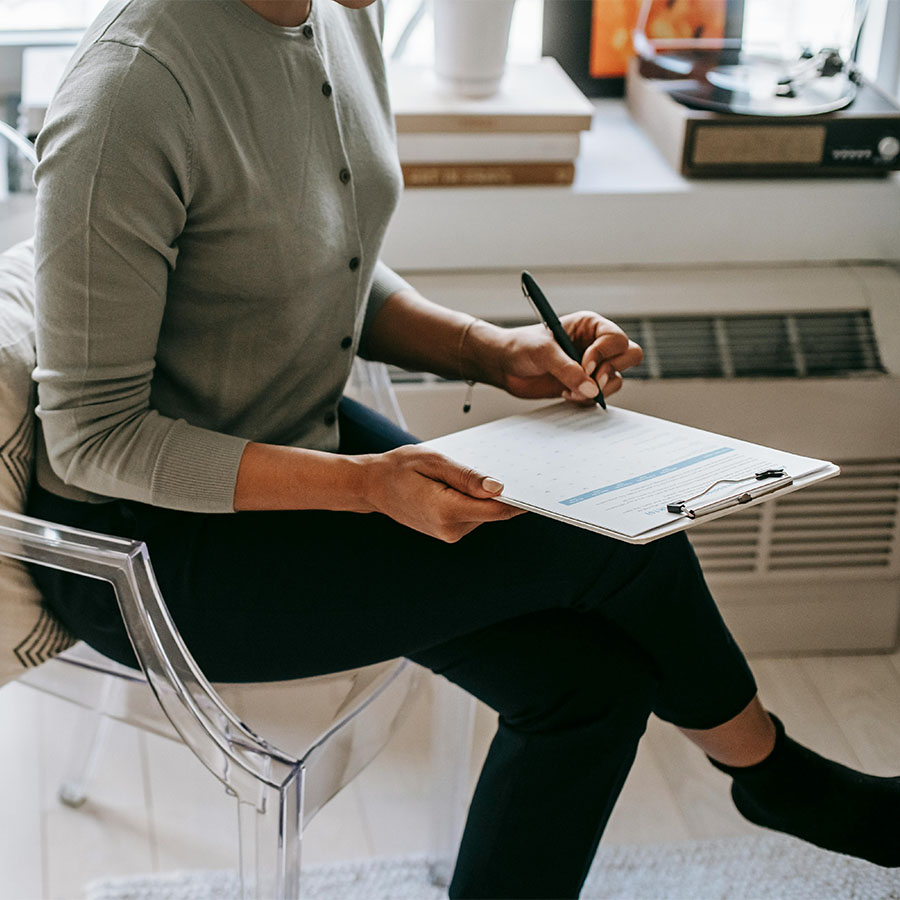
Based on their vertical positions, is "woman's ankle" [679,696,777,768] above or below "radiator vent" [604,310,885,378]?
below

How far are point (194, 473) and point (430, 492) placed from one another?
19cm

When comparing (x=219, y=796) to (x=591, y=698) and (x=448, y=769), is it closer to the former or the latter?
(x=448, y=769)

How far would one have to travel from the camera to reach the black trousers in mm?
959

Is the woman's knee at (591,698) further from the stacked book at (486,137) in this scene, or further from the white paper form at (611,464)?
the stacked book at (486,137)

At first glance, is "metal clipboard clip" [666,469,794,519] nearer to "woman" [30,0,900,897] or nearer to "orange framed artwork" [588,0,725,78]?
"woman" [30,0,900,897]

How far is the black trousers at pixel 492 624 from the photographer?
0.96m

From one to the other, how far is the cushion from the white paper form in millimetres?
349

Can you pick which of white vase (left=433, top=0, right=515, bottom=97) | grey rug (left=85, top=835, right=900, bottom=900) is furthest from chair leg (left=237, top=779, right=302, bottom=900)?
white vase (left=433, top=0, right=515, bottom=97)

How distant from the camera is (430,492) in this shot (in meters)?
0.88

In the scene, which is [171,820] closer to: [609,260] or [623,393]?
[623,393]

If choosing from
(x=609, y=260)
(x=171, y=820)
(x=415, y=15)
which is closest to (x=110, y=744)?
(x=171, y=820)

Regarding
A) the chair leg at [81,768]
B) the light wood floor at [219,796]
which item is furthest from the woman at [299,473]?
the chair leg at [81,768]

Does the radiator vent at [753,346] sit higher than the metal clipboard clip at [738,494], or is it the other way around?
the metal clipboard clip at [738,494]

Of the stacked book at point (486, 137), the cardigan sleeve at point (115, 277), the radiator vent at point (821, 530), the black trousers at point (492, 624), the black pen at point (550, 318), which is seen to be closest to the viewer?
the cardigan sleeve at point (115, 277)
